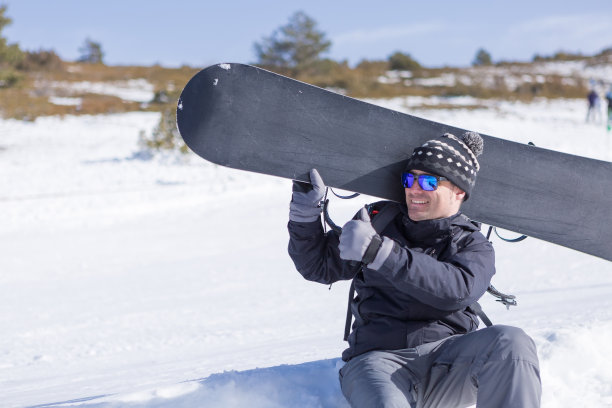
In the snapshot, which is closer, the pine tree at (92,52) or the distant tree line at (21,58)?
the distant tree line at (21,58)

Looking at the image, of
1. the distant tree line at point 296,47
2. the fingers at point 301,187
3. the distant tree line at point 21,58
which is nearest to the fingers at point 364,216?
the fingers at point 301,187

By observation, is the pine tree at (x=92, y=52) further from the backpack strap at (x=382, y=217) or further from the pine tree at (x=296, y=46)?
the backpack strap at (x=382, y=217)

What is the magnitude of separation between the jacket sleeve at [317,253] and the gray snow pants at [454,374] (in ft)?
0.99

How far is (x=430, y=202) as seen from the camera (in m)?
1.87

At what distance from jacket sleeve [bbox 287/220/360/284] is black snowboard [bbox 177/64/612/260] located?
0.33 metres

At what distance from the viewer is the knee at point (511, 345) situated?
62.9 inches

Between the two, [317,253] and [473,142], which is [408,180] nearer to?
[473,142]

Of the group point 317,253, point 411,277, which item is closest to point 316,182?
point 317,253

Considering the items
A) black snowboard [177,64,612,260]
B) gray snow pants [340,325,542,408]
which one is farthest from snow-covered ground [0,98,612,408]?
black snowboard [177,64,612,260]

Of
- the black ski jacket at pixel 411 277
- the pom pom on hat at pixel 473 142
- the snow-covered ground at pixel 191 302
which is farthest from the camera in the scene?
the snow-covered ground at pixel 191 302

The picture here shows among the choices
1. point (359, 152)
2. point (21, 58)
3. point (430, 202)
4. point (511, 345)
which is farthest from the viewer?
point (21, 58)

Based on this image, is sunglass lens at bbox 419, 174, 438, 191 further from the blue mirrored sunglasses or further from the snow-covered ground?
the snow-covered ground

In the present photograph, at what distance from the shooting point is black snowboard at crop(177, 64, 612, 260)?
229 cm

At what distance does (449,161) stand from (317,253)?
54 cm
